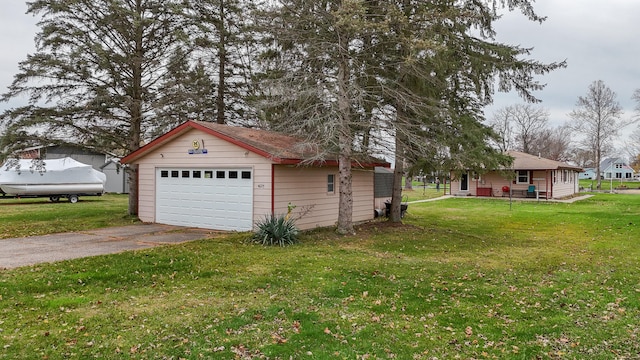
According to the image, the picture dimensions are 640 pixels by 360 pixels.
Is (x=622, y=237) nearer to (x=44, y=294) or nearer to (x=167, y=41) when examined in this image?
(x=44, y=294)

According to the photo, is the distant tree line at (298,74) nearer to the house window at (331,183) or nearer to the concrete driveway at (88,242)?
the house window at (331,183)

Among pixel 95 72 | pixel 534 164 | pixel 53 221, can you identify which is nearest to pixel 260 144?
pixel 95 72

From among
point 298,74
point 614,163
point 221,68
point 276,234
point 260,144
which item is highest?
point 221,68

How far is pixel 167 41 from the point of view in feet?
50.9

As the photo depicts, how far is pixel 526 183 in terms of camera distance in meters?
30.7

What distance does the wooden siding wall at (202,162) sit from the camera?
1182 cm

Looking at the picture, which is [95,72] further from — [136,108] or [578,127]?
[578,127]

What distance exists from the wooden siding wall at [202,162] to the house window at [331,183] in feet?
9.85

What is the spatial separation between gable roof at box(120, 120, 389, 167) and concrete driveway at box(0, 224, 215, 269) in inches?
107

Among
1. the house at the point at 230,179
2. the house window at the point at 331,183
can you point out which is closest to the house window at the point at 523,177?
the house at the point at 230,179

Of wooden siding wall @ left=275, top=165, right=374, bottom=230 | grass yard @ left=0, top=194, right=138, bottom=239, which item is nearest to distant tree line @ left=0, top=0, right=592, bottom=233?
wooden siding wall @ left=275, top=165, right=374, bottom=230

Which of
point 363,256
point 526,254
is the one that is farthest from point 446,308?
point 526,254

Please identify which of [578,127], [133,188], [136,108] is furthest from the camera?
[578,127]

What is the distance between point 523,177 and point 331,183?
72.8 ft
